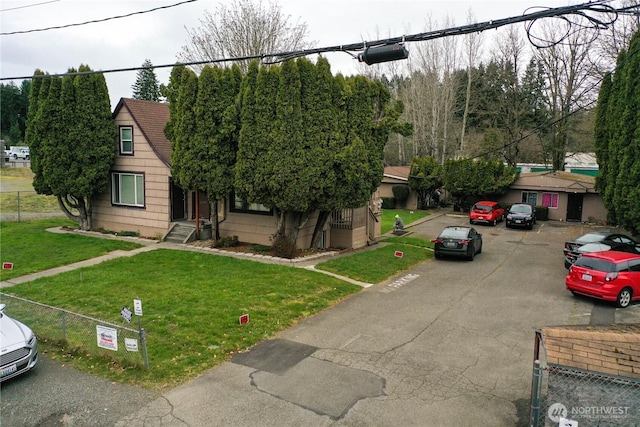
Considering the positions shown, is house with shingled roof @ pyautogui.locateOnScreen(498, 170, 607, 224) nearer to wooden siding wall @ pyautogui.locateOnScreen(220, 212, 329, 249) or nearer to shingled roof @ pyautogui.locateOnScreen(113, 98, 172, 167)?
wooden siding wall @ pyautogui.locateOnScreen(220, 212, 329, 249)

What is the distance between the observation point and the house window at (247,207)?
19.5 meters

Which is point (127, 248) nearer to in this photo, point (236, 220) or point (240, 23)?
point (236, 220)

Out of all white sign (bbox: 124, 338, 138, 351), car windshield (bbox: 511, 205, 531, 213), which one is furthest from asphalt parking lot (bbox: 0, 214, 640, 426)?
car windshield (bbox: 511, 205, 531, 213)

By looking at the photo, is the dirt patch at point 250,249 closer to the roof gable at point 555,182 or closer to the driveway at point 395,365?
the driveway at point 395,365

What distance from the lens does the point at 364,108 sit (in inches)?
689

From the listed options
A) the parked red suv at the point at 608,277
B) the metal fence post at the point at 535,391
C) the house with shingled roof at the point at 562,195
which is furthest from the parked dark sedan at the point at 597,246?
the house with shingled roof at the point at 562,195

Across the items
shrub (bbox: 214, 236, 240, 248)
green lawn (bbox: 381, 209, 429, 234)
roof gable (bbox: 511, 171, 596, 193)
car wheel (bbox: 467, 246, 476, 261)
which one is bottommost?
green lawn (bbox: 381, 209, 429, 234)

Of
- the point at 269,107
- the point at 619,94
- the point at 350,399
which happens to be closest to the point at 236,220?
the point at 269,107

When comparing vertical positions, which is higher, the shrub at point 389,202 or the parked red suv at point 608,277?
the parked red suv at point 608,277

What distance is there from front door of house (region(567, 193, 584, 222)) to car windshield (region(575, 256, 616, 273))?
23.3 meters

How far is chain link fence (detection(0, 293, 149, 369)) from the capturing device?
335 inches

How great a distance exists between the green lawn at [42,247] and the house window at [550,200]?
98.5 feet

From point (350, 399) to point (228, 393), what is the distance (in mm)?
2057

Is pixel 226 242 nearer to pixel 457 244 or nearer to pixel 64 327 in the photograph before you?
pixel 457 244
